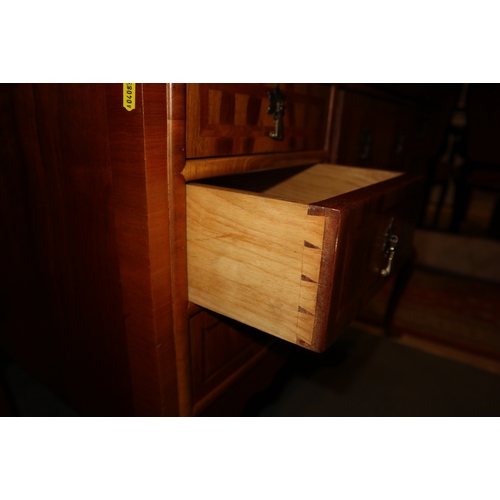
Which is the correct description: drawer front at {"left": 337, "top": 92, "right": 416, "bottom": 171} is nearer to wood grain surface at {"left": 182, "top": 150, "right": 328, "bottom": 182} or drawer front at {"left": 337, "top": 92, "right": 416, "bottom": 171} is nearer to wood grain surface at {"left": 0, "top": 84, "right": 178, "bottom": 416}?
wood grain surface at {"left": 182, "top": 150, "right": 328, "bottom": 182}

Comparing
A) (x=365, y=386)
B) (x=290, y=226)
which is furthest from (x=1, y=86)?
(x=365, y=386)

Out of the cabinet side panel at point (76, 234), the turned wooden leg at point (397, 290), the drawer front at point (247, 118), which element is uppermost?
the drawer front at point (247, 118)

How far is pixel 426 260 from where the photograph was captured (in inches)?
71.7

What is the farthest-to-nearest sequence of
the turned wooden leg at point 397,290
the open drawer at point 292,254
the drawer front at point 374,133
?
the turned wooden leg at point 397,290 < the drawer front at point 374,133 < the open drawer at point 292,254

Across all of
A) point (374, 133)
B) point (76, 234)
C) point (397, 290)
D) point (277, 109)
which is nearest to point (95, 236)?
point (76, 234)

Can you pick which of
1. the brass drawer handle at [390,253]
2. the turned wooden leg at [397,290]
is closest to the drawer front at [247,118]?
the brass drawer handle at [390,253]

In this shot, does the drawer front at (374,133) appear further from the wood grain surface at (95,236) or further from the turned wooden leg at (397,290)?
the wood grain surface at (95,236)

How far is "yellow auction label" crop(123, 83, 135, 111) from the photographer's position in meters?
0.40

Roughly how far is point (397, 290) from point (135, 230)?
3.00ft

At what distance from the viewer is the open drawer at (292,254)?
37 cm

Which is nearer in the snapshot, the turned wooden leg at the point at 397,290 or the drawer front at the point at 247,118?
the drawer front at the point at 247,118

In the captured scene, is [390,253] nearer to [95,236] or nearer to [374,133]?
[95,236]

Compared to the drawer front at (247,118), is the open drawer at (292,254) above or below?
below

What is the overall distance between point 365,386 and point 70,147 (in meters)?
0.81
